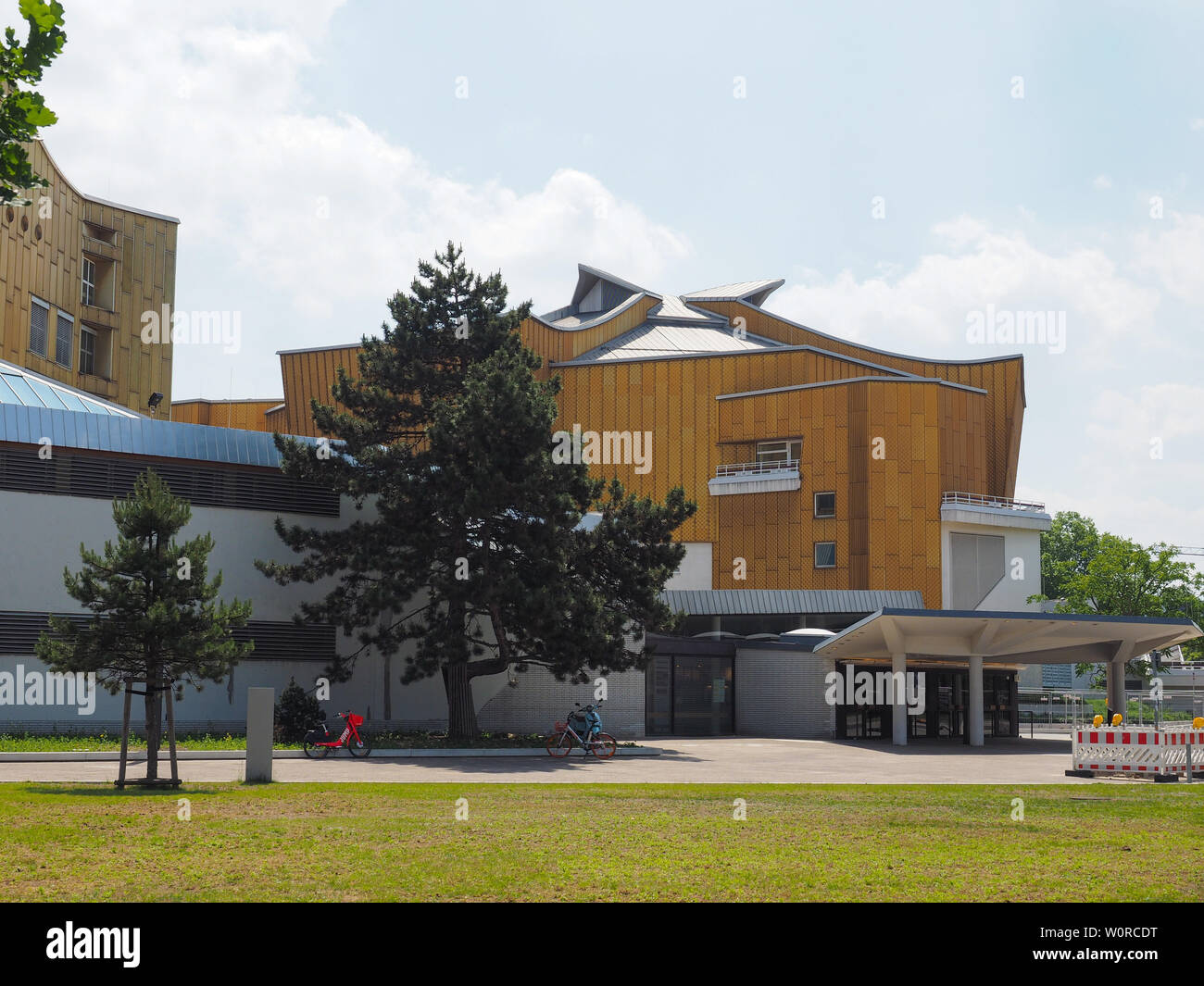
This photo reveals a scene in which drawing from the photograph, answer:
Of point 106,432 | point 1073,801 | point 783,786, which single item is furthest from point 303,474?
point 1073,801

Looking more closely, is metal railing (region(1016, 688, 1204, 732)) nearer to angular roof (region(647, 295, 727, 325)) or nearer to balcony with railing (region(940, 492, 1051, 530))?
balcony with railing (region(940, 492, 1051, 530))

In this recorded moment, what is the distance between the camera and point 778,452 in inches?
2275

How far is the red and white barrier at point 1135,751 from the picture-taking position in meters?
23.2

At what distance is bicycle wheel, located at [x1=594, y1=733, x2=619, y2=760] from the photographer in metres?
28.2

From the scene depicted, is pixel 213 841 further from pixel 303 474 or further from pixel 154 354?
pixel 154 354

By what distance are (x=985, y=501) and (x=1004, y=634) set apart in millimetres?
23293

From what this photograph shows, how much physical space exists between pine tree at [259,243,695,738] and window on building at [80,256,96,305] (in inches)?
873

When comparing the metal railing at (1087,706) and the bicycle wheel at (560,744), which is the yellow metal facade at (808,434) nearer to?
the metal railing at (1087,706)

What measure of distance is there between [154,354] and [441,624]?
97.9 ft

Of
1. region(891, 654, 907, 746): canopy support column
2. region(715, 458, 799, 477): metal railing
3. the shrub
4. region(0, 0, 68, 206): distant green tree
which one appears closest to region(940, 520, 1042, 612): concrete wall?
region(715, 458, 799, 477): metal railing

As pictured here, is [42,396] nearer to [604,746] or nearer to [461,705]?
[461,705]

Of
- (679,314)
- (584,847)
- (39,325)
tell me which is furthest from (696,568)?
(584,847)

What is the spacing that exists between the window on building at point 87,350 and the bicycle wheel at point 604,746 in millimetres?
32127
